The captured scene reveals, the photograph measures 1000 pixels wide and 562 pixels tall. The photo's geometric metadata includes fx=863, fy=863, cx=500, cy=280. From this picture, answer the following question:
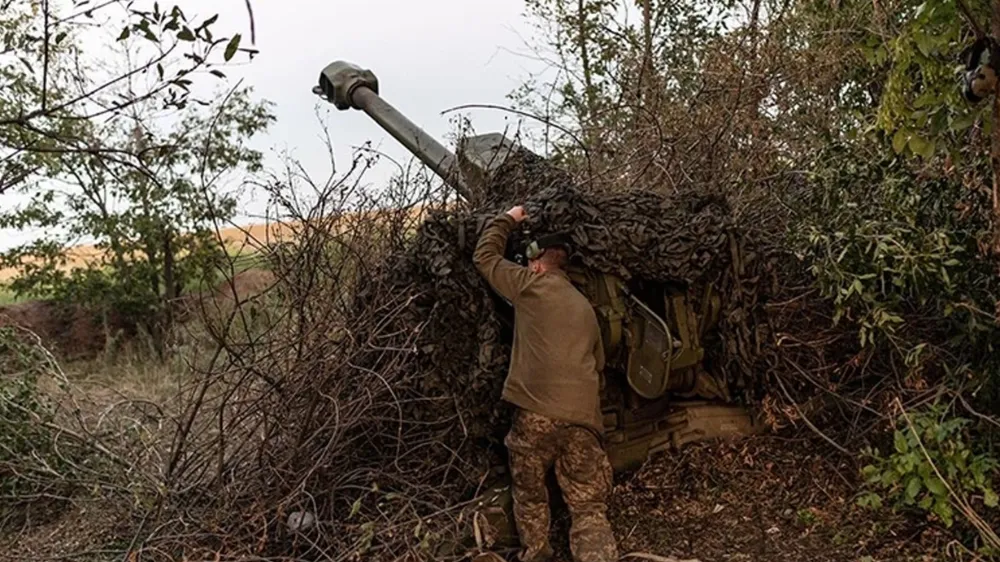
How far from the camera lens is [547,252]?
15.3 feet

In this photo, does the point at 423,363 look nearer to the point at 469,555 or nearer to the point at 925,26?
the point at 469,555

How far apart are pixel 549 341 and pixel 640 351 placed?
2.21 ft

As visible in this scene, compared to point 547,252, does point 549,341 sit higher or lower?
lower

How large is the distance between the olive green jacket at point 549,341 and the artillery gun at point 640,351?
0.28 metres

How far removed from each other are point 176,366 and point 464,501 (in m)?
7.42

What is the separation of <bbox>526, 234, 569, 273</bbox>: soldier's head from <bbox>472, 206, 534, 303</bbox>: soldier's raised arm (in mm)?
85

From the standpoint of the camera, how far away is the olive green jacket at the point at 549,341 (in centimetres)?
451

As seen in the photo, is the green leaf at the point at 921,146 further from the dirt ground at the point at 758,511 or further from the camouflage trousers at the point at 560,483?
the camouflage trousers at the point at 560,483

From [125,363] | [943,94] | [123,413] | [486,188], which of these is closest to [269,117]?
[125,363]

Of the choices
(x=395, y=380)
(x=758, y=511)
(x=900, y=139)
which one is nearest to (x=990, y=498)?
(x=758, y=511)

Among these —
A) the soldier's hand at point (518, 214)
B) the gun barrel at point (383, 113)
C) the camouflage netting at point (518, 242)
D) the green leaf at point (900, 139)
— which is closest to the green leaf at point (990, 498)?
the camouflage netting at point (518, 242)

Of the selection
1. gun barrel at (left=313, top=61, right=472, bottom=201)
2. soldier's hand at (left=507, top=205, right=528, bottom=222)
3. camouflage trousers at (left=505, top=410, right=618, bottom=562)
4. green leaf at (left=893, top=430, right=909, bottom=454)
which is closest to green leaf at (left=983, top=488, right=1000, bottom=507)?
green leaf at (left=893, top=430, right=909, bottom=454)

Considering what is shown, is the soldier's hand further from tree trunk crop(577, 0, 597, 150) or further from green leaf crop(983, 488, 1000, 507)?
tree trunk crop(577, 0, 597, 150)

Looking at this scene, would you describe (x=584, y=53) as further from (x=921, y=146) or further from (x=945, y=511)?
(x=945, y=511)
